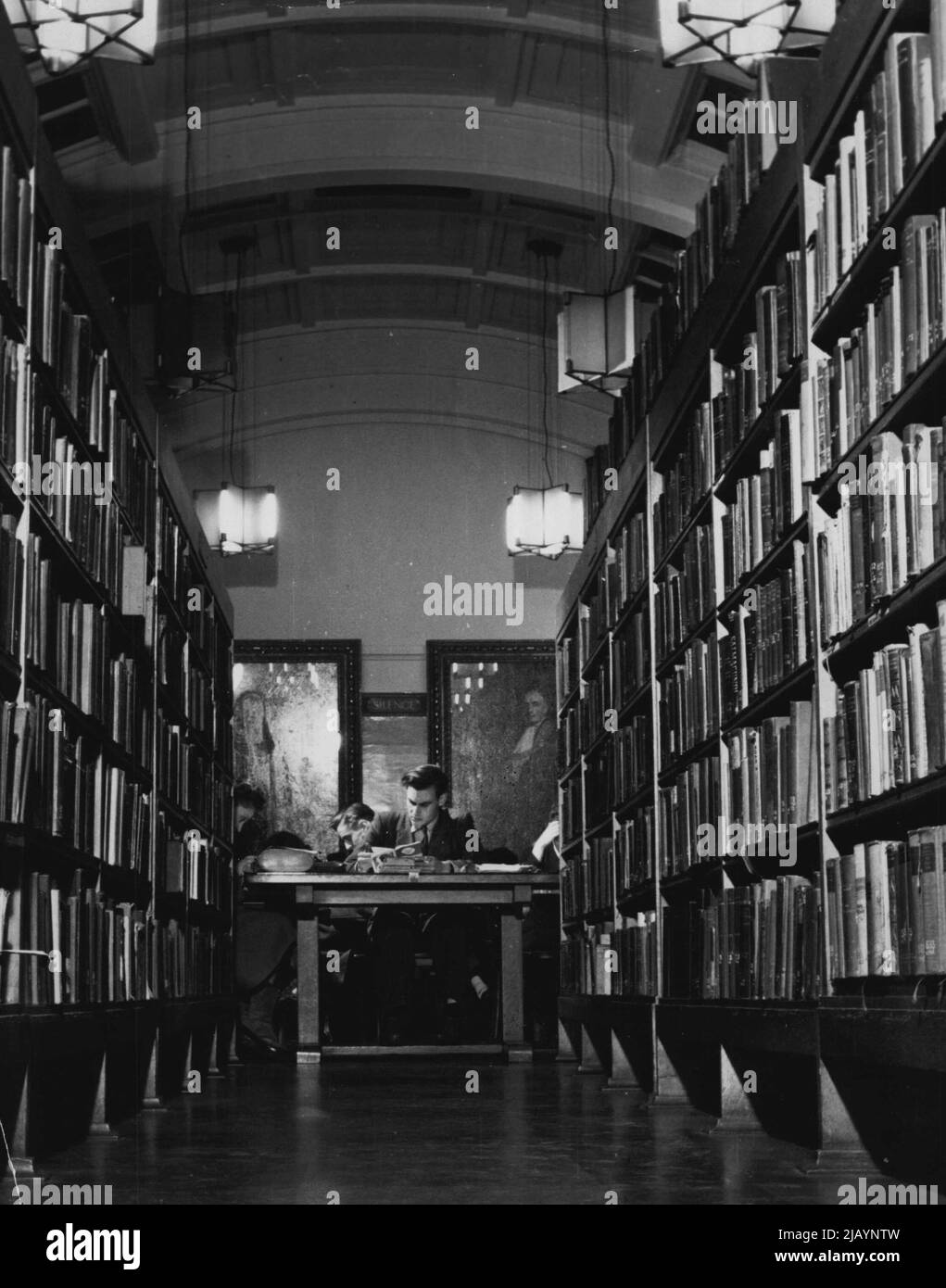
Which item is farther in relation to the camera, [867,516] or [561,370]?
[561,370]

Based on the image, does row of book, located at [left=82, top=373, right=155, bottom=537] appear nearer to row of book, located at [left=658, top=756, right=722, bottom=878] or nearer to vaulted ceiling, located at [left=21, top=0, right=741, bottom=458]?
row of book, located at [left=658, top=756, right=722, bottom=878]

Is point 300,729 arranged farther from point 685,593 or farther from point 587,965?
point 685,593

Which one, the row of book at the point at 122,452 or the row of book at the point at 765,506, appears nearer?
the row of book at the point at 765,506

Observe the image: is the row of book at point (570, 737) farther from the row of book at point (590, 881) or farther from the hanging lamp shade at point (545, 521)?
the hanging lamp shade at point (545, 521)

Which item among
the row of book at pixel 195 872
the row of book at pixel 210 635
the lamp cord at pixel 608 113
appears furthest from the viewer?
the row of book at pixel 210 635

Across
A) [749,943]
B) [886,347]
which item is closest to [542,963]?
[749,943]

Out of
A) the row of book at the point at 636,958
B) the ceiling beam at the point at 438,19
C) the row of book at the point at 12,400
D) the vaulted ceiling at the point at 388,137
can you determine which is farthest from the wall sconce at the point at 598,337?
the row of book at the point at 12,400

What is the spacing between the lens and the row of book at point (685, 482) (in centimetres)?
501

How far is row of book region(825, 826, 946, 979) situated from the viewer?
2.84 metres

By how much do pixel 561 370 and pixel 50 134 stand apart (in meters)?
2.67

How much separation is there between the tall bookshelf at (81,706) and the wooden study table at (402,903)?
3.17ft
